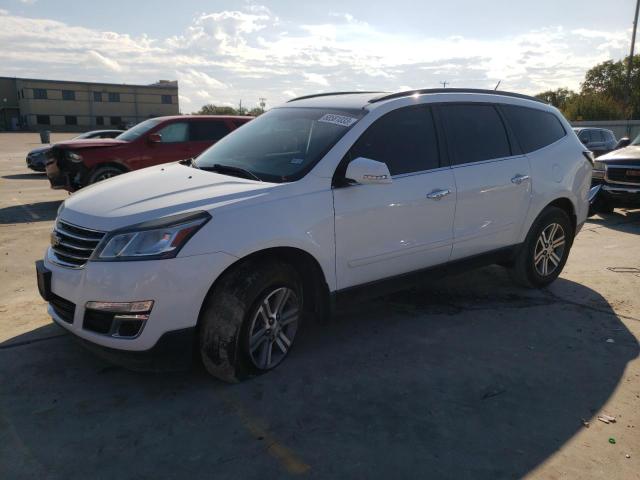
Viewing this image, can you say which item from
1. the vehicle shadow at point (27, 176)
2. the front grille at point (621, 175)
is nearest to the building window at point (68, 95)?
the vehicle shadow at point (27, 176)

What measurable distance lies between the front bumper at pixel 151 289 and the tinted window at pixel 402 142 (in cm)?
142

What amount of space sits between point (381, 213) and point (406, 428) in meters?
1.50

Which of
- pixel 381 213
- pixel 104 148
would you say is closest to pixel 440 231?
pixel 381 213

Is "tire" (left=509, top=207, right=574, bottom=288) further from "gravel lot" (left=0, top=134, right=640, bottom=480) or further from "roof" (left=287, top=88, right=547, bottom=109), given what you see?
"roof" (left=287, top=88, right=547, bottom=109)

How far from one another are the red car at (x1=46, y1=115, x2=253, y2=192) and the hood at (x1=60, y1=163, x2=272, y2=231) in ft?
18.4

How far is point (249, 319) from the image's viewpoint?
330cm

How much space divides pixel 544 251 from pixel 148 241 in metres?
3.97

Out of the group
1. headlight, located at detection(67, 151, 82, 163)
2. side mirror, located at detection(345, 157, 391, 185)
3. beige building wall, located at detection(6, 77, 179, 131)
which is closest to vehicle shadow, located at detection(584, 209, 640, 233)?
side mirror, located at detection(345, 157, 391, 185)

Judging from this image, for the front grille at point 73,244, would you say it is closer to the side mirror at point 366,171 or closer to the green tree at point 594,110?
the side mirror at point 366,171

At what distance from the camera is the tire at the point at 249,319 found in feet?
10.4

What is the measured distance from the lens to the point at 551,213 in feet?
17.2

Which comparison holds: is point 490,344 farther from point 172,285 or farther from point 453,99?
point 172,285

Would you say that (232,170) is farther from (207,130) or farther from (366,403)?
(207,130)

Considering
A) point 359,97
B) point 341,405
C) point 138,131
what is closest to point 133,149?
point 138,131
